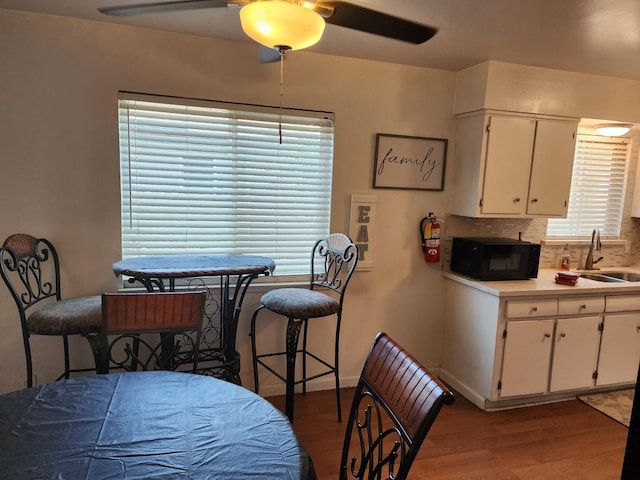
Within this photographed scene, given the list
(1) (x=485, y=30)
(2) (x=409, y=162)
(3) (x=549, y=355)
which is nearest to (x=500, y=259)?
(3) (x=549, y=355)

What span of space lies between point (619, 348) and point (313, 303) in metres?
2.37

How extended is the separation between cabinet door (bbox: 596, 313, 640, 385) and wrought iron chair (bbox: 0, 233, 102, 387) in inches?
128

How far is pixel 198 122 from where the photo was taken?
8.55 ft

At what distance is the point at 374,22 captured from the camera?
1.53 meters

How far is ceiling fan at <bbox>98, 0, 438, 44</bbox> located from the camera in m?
1.43

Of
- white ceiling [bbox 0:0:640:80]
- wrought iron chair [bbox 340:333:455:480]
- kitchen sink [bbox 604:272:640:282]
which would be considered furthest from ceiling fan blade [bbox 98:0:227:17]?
kitchen sink [bbox 604:272:640:282]

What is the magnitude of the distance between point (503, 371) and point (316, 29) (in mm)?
2438

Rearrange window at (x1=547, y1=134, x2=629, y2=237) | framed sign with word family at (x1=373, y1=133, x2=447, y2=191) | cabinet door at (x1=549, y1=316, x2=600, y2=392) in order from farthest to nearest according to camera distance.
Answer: window at (x1=547, y1=134, x2=629, y2=237)
framed sign with word family at (x1=373, y1=133, x2=447, y2=191)
cabinet door at (x1=549, y1=316, x2=600, y2=392)

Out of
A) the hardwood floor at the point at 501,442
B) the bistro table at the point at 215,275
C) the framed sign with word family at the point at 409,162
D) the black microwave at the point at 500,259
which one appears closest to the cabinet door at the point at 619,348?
the hardwood floor at the point at 501,442

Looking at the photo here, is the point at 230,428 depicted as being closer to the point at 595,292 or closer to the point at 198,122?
the point at 198,122

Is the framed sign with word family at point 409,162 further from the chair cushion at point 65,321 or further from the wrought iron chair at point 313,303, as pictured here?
the chair cushion at point 65,321

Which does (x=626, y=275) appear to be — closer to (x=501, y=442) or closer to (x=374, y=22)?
(x=501, y=442)

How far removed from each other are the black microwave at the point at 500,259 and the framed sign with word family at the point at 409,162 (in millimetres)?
543

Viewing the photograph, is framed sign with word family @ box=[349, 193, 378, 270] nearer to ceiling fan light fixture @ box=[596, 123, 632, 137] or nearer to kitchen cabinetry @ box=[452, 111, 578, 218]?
kitchen cabinetry @ box=[452, 111, 578, 218]
